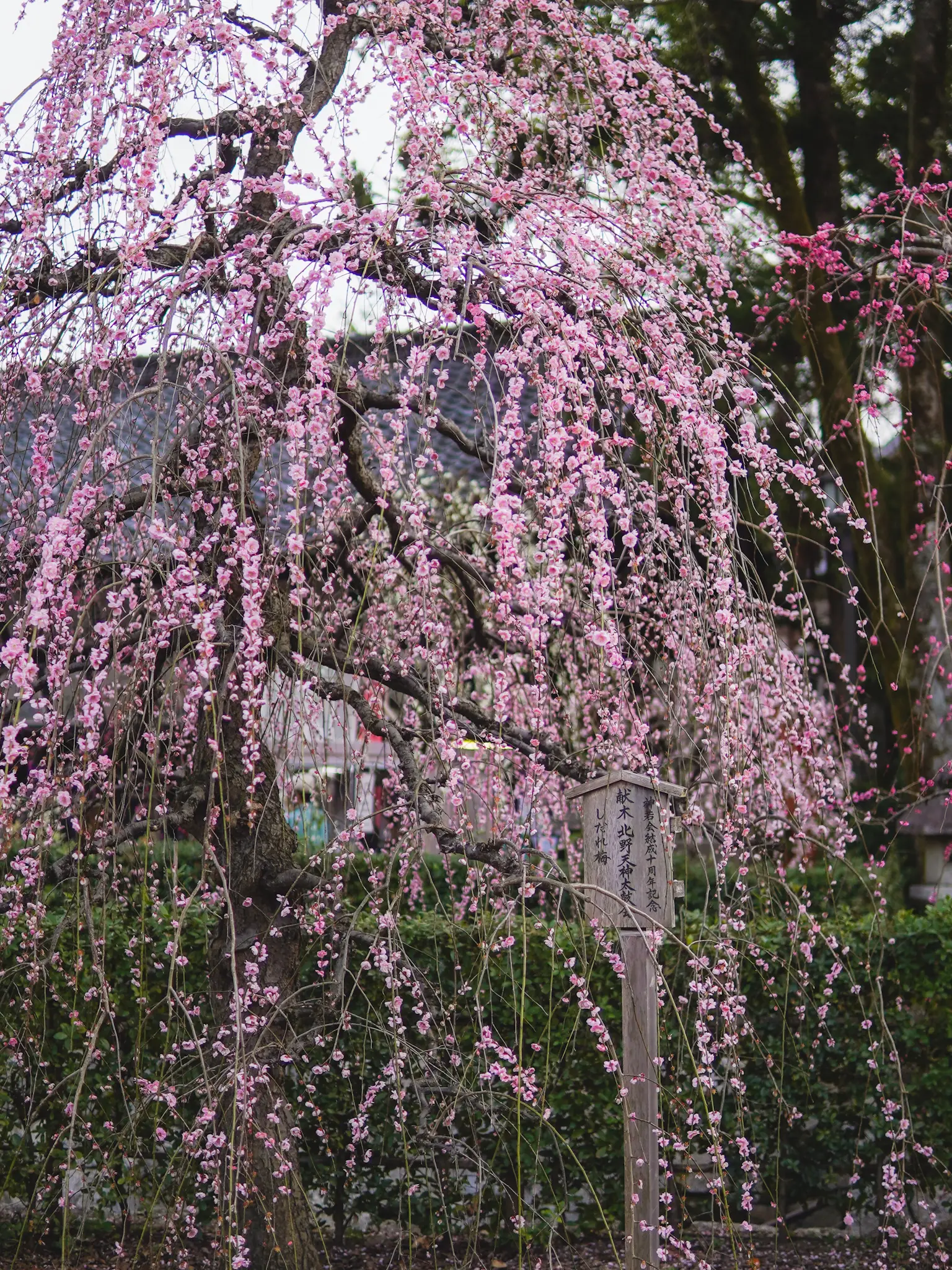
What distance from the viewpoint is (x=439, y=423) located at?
9.93 feet

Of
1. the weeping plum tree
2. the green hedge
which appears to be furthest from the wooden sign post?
the green hedge

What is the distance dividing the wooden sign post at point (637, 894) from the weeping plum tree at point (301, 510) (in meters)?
0.11

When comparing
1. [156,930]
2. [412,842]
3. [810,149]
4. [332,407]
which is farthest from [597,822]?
[810,149]

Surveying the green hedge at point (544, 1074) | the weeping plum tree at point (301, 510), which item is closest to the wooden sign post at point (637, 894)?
the weeping plum tree at point (301, 510)

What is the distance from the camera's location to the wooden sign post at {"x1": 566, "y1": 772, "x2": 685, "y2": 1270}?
9.33 feet

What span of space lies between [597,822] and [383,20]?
6.76 ft

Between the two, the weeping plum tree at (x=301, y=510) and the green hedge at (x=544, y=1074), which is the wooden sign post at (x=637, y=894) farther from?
the green hedge at (x=544, y=1074)

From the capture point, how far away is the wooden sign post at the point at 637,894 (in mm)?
2844

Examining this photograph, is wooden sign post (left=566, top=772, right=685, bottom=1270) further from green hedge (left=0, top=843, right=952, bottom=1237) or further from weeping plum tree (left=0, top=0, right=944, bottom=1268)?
green hedge (left=0, top=843, right=952, bottom=1237)

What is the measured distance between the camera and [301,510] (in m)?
2.04

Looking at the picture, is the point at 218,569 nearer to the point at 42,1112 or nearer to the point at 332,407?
the point at 332,407

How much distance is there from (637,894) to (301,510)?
1.43 m

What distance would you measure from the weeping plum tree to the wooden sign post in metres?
0.11

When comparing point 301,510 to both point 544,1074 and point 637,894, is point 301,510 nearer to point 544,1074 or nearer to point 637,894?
point 637,894
